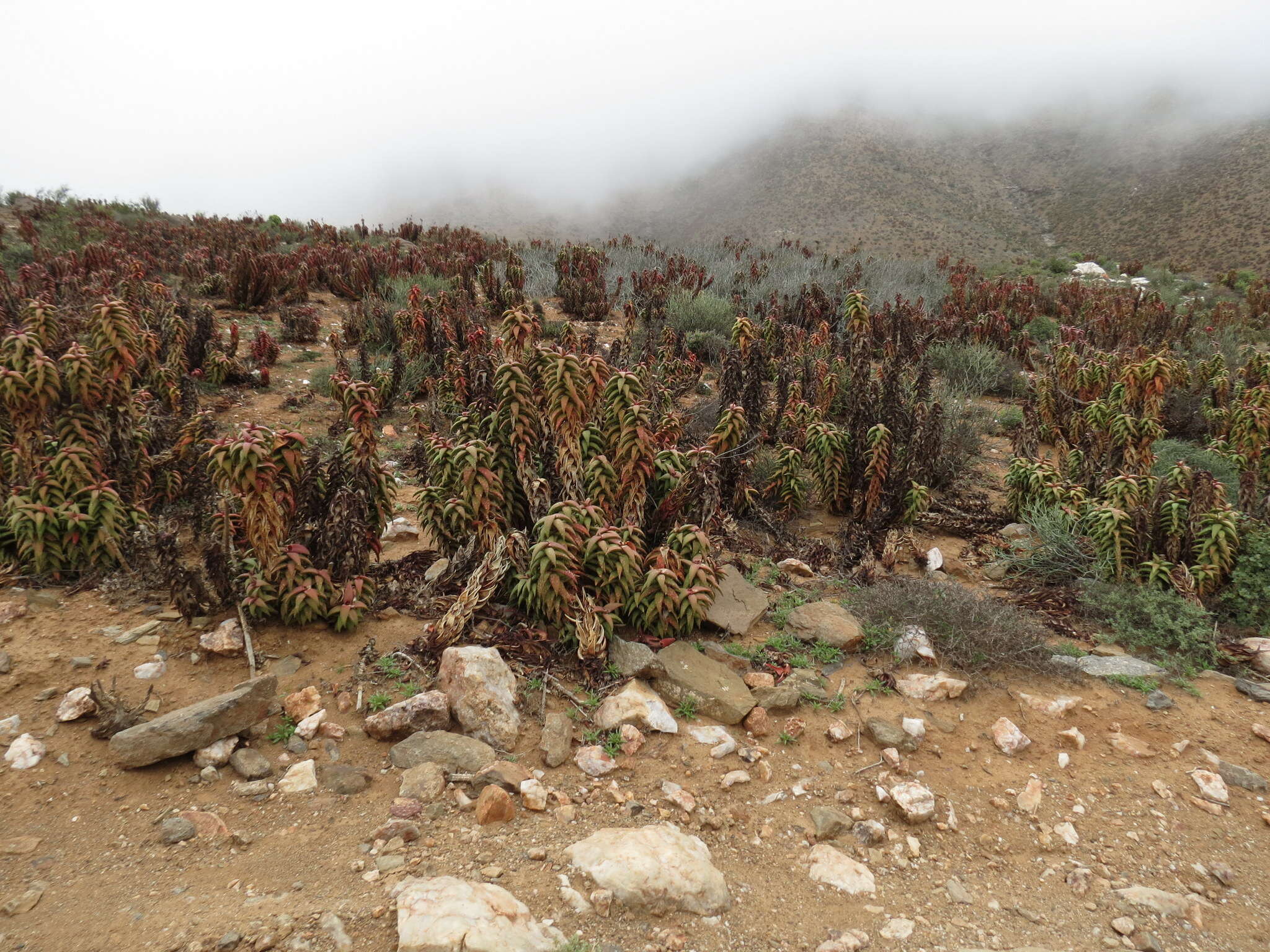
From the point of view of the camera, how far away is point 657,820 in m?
2.81

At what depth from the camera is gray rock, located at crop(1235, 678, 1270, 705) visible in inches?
145

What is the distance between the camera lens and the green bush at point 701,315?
11781 millimetres

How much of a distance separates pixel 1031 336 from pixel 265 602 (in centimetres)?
1550

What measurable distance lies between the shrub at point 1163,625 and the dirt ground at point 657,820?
1.03 feet

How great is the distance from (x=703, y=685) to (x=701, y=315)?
941 centimetres

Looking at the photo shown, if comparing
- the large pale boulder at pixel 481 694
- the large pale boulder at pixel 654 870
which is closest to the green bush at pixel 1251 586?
the large pale boulder at pixel 654 870

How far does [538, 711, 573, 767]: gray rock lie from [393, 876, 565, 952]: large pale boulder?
78cm

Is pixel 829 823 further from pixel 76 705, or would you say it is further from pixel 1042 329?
pixel 1042 329

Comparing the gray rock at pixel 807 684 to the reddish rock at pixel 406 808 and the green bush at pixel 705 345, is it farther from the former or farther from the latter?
the green bush at pixel 705 345

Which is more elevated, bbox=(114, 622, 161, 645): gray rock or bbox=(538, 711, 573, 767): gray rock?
bbox=(114, 622, 161, 645): gray rock

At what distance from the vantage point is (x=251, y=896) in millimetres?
2195

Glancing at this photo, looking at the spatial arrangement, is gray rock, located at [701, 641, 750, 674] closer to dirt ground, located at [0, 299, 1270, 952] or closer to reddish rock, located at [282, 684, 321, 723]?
dirt ground, located at [0, 299, 1270, 952]

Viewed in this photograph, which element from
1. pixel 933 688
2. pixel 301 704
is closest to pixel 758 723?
pixel 933 688

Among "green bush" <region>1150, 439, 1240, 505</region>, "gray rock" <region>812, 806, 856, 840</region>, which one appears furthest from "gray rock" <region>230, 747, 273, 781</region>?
"green bush" <region>1150, 439, 1240, 505</region>
